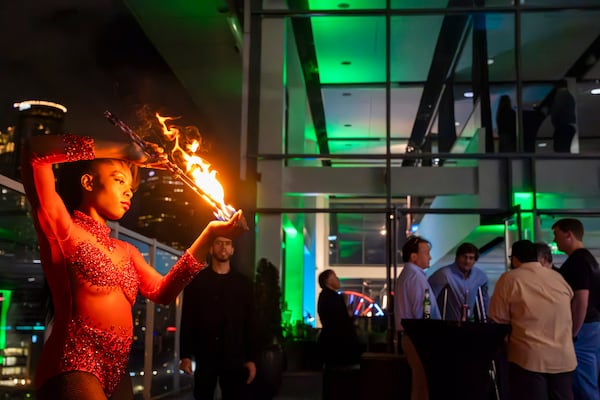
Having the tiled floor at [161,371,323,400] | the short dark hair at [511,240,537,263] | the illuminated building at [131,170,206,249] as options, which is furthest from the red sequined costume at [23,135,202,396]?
the tiled floor at [161,371,323,400]

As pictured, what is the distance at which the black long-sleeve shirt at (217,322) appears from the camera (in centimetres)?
420

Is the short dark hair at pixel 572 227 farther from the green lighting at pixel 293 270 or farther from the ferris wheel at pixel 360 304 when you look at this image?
the green lighting at pixel 293 270

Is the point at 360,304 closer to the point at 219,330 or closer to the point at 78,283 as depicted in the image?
the point at 219,330

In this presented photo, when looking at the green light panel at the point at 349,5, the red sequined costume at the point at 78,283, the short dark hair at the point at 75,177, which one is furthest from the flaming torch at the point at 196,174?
the green light panel at the point at 349,5

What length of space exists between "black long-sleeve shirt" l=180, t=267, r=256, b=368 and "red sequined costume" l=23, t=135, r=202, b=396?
2.18 m

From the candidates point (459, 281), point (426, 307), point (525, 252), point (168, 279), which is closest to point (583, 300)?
point (525, 252)

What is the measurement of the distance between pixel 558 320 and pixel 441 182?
4.68 metres

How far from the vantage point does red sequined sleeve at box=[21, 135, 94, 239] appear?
1817 mm

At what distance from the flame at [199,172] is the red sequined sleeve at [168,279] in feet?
0.58

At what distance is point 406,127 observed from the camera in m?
9.35

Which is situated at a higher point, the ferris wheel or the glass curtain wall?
the glass curtain wall

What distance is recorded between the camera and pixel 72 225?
1.99 m

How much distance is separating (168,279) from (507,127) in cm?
744

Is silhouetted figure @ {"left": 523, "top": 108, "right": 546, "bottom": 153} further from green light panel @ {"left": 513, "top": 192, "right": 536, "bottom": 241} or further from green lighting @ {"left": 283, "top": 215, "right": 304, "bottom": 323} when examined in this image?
green lighting @ {"left": 283, "top": 215, "right": 304, "bottom": 323}
